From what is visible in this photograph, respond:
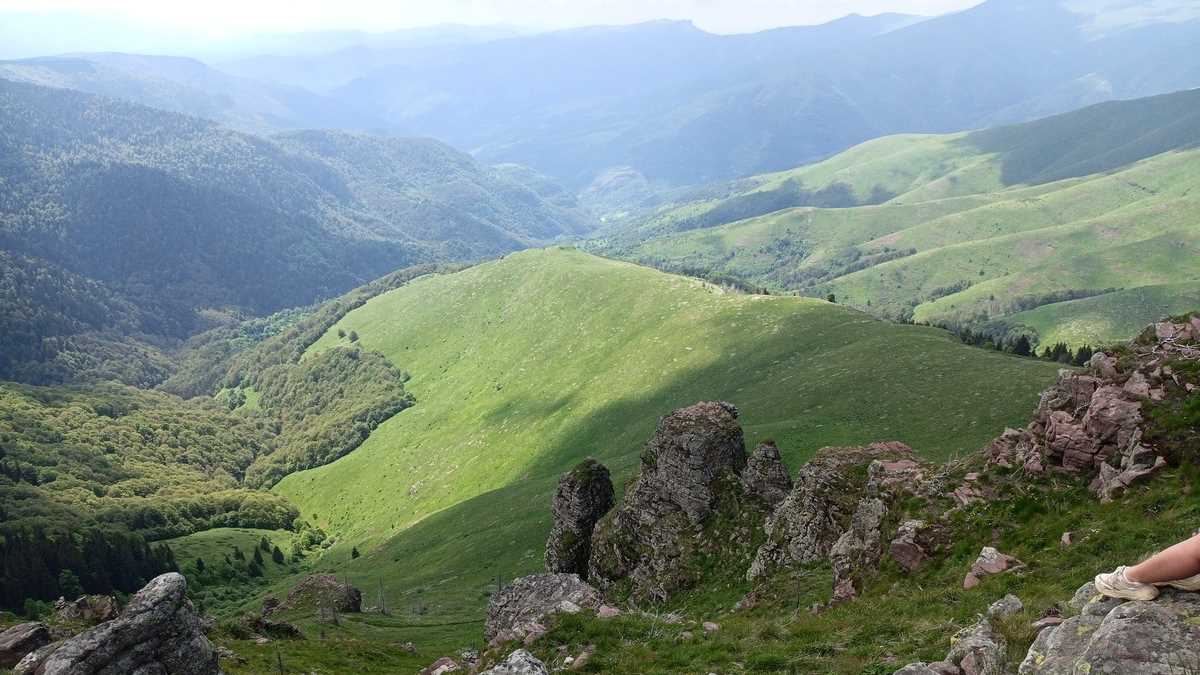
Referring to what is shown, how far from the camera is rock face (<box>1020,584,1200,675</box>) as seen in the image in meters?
10.1

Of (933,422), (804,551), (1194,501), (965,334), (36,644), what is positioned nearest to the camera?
(1194,501)

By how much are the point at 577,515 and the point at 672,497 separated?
977cm

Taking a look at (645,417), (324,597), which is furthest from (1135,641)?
(645,417)

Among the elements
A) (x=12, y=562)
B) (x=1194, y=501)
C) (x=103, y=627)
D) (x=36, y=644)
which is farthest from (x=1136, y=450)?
(x=12, y=562)

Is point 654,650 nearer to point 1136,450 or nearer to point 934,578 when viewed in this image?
→ point 934,578

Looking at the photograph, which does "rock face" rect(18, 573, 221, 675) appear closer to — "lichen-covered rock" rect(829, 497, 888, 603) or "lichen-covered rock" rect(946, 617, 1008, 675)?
"lichen-covered rock" rect(829, 497, 888, 603)

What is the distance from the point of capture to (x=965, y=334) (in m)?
125

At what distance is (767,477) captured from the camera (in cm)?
4416

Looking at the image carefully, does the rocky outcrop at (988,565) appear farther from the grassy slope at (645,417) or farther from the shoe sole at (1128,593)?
the grassy slope at (645,417)

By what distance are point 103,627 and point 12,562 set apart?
141803 millimetres

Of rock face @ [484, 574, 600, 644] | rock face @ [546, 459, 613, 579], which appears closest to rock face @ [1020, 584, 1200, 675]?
rock face @ [484, 574, 600, 644]

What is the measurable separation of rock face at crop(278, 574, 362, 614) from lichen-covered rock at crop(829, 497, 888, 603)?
6033 cm

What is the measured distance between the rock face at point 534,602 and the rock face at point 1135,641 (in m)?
18.3

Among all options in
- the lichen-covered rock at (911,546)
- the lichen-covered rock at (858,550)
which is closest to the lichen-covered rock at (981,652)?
the lichen-covered rock at (911,546)
